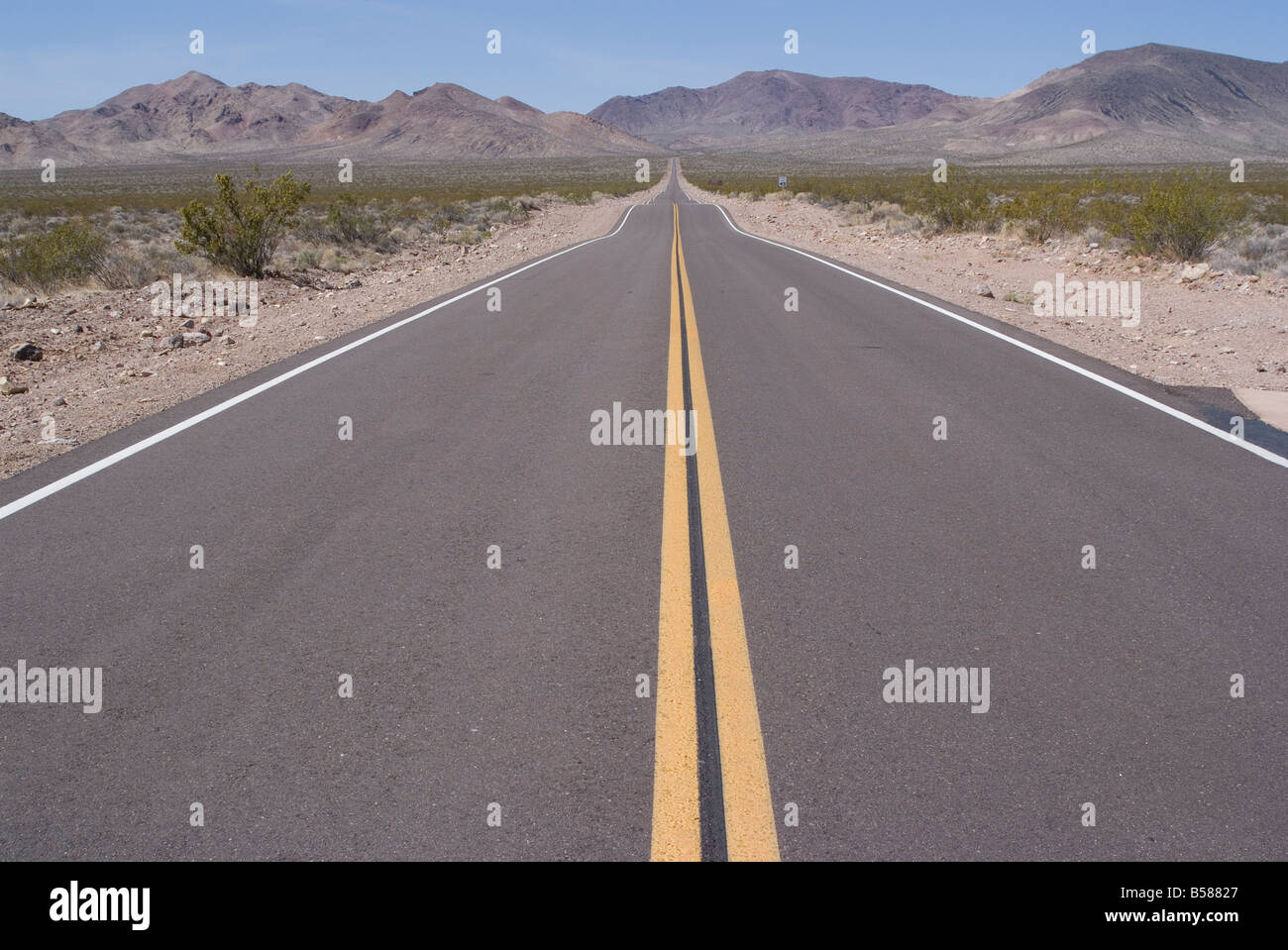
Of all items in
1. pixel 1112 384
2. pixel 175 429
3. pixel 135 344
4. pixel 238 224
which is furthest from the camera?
pixel 238 224

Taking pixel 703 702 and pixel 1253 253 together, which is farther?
pixel 1253 253

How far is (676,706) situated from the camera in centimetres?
373

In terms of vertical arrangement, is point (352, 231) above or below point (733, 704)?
above

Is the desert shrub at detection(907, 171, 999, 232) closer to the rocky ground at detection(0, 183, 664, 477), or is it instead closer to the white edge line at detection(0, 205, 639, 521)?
the rocky ground at detection(0, 183, 664, 477)

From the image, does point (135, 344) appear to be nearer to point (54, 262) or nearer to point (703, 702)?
point (54, 262)

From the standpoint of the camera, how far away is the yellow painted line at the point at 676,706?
3.04 metres

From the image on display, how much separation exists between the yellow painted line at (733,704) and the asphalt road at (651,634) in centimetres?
2

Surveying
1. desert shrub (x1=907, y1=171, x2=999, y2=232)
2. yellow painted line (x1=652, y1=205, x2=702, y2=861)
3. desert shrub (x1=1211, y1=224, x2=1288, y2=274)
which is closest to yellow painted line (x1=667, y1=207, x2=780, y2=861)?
yellow painted line (x1=652, y1=205, x2=702, y2=861)

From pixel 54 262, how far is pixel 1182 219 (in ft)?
70.7

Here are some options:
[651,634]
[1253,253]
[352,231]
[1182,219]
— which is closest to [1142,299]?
[1182,219]

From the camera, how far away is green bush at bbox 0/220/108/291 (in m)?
17.8

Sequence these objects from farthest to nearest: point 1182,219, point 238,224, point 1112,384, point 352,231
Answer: point 352,231 → point 1182,219 → point 238,224 → point 1112,384

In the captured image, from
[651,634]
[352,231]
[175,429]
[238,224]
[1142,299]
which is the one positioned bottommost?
[651,634]
